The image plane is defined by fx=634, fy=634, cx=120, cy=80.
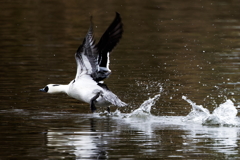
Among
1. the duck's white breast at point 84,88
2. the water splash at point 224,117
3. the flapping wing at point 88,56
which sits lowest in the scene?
the water splash at point 224,117

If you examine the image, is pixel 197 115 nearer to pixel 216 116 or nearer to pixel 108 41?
pixel 216 116

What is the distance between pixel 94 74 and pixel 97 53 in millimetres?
591

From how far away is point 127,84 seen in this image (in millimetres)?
13305

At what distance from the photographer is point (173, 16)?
95.7 ft

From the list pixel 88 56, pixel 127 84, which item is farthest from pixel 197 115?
pixel 127 84

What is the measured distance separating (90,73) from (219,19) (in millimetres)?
18431

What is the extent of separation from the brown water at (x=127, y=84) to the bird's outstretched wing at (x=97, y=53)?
2.48ft

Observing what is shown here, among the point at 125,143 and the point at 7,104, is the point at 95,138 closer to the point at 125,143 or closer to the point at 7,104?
the point at 125,143

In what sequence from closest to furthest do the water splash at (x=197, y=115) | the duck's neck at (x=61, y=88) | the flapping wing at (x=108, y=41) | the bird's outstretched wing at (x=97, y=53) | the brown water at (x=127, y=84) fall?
1. the brown water at (x=127, y=84)
2. the water splash at (x=197, y=115)
3. the bird's outstretched wing at (x=97, y=53)
4. the flapping wing at (x=108, y=41)
5. the duck's neck at (x=61, y=88)

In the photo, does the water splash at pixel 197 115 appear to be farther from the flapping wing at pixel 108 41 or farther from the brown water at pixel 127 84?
the flapping wing at pixel 108 41

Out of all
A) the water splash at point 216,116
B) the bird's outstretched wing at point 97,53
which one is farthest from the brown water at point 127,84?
the bird's outstretched wing at point 97,53

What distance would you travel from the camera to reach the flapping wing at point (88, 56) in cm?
1022

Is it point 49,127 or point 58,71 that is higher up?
point 58,71

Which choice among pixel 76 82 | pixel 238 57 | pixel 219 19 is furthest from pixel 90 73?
pixel 219 19
